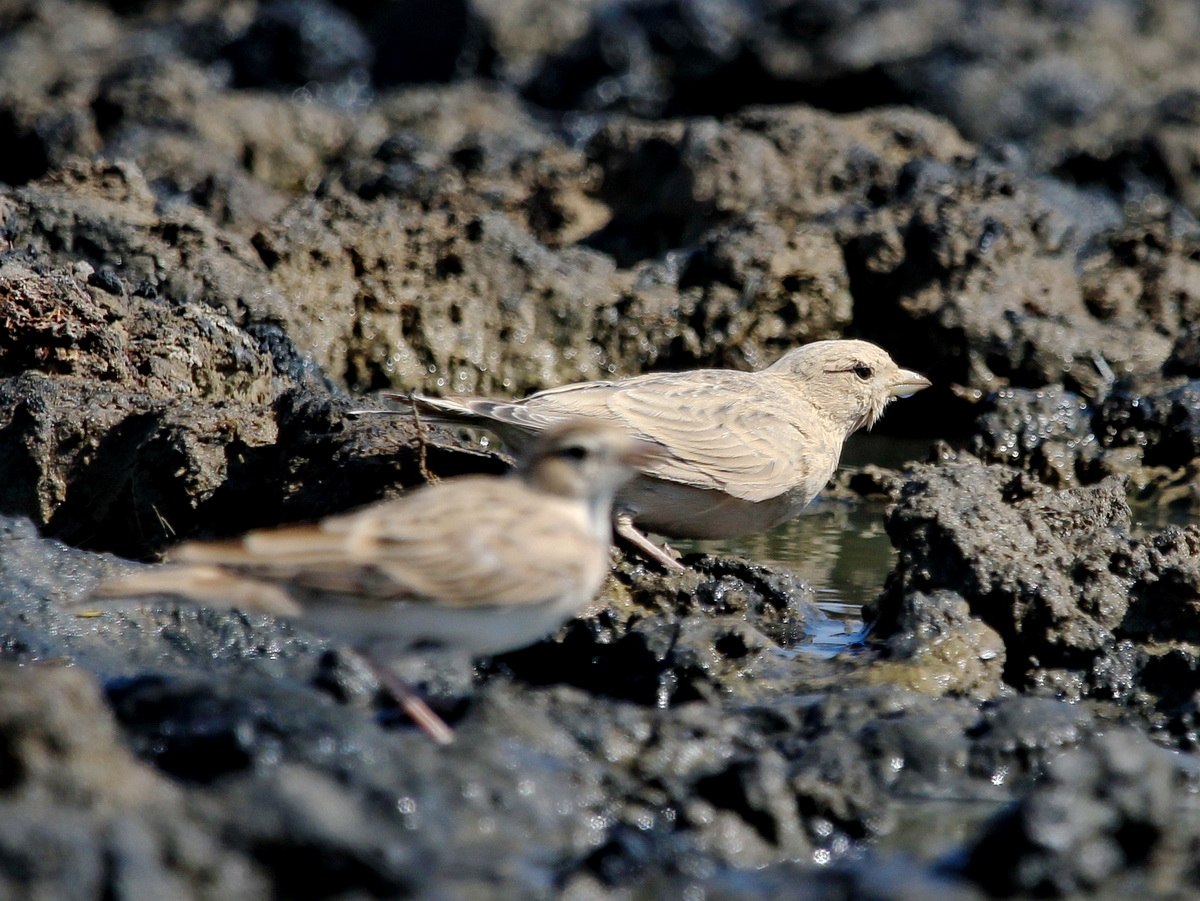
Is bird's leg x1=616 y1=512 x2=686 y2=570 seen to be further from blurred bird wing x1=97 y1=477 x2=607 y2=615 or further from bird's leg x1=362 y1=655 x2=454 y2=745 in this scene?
bird's leg x1=362 y1=655 x2=454 y2=745

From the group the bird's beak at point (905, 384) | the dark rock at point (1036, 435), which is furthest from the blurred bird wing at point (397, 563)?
the dark rock at point (1036, 435)

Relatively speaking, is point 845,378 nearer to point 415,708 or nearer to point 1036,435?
point 1036,435

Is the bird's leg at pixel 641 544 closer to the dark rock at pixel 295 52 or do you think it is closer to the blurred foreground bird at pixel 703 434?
the blurred foreground bird at pixel 703 434

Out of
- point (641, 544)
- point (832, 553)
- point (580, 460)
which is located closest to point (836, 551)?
point (832, 553)

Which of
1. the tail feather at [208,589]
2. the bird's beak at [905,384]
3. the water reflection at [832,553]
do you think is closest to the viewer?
the tail feather at [208,589]

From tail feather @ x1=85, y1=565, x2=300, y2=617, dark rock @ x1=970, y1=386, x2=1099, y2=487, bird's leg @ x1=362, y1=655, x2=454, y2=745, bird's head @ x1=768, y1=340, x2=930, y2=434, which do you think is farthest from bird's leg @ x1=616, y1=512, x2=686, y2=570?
dark rock @ x1=970, y1=386, x2=1099, y2=487

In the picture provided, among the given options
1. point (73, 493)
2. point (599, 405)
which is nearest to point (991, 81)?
point (599, 405)

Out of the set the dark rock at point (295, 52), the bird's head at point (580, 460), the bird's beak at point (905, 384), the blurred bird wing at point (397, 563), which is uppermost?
the dark rock at point (295, 52)
